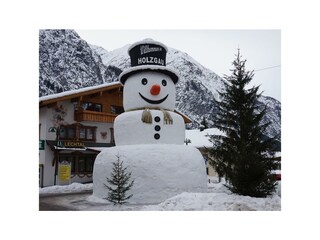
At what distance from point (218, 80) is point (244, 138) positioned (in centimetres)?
179

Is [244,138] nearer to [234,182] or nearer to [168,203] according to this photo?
[234,182]

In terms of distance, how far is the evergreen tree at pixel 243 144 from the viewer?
6.79 meters

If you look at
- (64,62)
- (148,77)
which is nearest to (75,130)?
(64,62)

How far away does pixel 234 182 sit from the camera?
6945mm

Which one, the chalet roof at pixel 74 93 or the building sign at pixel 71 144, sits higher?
the chalet roof at pixel 74 93

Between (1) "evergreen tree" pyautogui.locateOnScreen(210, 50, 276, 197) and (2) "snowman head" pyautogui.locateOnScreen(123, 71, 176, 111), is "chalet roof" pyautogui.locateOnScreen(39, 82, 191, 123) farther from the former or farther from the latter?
(1) "evergreen tree" pyautogui.locateOnScreen(210, 50, 276, 197)

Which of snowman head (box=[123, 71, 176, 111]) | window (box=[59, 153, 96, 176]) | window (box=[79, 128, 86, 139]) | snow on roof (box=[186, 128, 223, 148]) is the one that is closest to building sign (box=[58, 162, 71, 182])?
window (box=[59, 153, 96, 176])

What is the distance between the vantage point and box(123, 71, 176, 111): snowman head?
844 centimetres

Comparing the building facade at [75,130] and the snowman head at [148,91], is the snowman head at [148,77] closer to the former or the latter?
the snowman head at [148,91]

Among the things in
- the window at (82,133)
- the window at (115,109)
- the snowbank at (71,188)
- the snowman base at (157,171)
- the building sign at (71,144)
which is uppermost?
the window at (115,109)

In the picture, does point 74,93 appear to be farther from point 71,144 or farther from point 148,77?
point 148,77

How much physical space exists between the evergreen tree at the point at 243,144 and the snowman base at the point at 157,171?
99 centimetres

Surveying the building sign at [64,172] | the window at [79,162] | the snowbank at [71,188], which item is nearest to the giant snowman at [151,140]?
the snowbank at [71,188]

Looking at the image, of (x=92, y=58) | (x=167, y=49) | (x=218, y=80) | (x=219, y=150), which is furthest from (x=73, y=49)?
(x=219, y=150)
